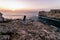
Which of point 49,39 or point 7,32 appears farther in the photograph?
point 7,32

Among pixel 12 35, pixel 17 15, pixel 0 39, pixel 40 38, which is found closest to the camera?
pixel 0 39

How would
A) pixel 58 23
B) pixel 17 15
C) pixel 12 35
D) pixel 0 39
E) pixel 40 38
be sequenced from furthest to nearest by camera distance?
pixel 17 15 < pixel 58 23 < pixel 12 35 < pixel 40 38 < pixel 0 39

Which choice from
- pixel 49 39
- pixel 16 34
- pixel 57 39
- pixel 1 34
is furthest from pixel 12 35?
pixel 57 39

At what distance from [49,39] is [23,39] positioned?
0.88m

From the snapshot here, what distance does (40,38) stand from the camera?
3703mm

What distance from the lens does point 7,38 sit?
3605 mm

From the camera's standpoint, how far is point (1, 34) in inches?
154

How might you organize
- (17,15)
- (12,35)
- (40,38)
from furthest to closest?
(17,15) < (12,35) < (40,38)

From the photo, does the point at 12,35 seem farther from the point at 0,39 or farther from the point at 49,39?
the point at 49,39

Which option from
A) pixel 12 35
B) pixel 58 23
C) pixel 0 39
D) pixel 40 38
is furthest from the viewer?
pixel 58 23

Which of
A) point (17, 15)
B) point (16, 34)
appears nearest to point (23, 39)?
point (16, 34)

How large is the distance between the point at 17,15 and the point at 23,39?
29.9 feet

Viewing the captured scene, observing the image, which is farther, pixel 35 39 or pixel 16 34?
pixel 16 34

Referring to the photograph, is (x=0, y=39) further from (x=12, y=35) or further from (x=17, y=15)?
(x=17, y=15)
